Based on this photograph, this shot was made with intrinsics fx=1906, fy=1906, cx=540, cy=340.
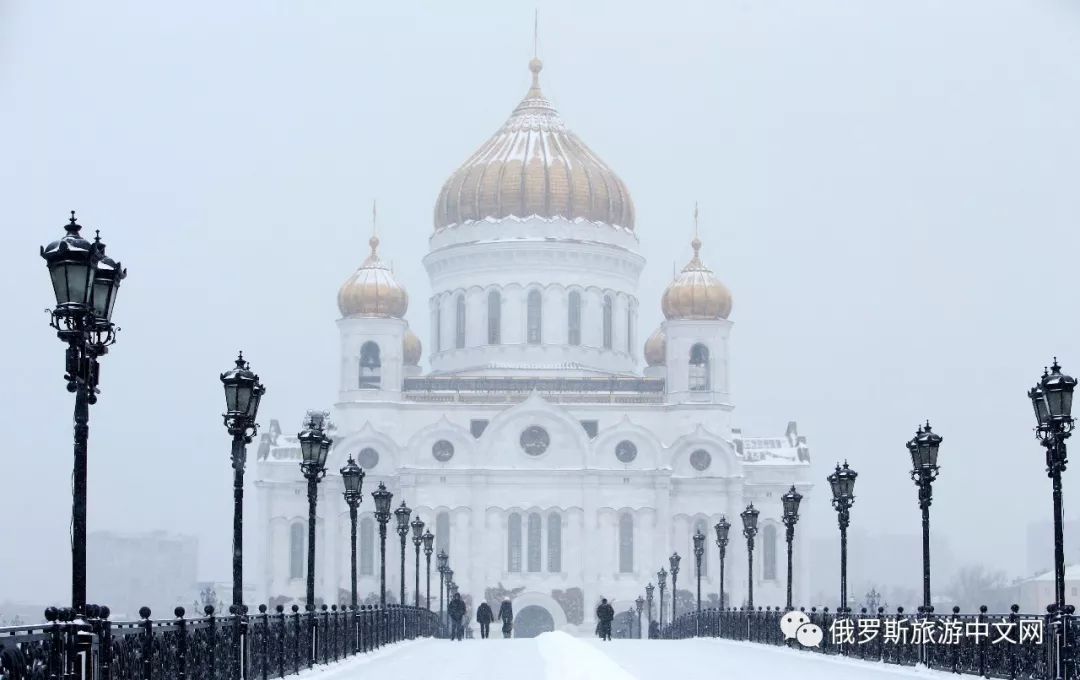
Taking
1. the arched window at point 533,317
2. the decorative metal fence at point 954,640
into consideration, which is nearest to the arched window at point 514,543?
the arched window at point 533,317

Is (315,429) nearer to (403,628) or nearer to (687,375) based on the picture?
(403,628)

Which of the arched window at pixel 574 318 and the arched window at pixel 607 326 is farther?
the arched window at pixel 607 326

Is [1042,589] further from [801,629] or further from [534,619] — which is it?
[801,629]

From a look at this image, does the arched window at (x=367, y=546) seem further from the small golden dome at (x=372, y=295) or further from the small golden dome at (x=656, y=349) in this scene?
the small golden dome at (x=656, y=349)

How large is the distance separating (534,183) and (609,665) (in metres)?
61.1

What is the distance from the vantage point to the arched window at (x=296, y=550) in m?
70.6

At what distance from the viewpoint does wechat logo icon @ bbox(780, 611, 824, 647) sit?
2880cm

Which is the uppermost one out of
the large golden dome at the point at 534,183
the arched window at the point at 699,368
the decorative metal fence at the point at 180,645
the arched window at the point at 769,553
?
the large golden dome at the point at 534,183

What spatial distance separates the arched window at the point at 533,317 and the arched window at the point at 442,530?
8.51m

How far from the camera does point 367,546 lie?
231 ft

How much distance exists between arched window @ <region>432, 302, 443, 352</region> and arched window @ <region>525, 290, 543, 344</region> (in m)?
3.84

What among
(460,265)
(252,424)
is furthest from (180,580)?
(252,424)

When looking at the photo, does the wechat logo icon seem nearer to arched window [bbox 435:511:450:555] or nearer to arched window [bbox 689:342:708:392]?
arched window [bbox 435:511:450:555]

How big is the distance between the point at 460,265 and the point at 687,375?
10.4 meters
